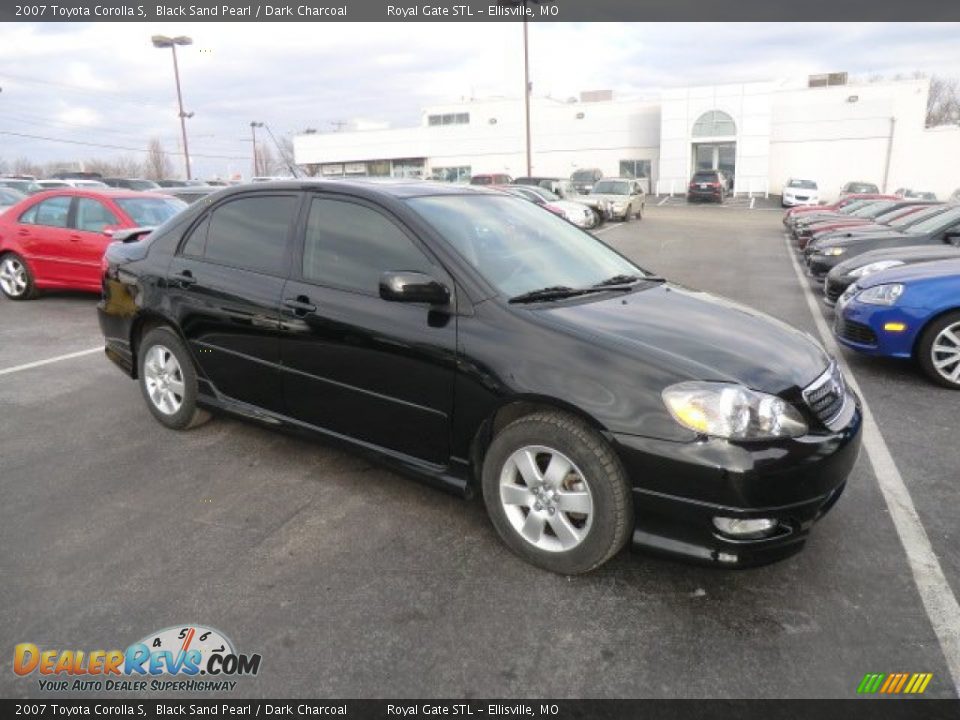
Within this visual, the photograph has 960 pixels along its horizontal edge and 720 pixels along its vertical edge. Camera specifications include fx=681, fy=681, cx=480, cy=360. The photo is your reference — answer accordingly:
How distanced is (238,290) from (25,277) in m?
7.45

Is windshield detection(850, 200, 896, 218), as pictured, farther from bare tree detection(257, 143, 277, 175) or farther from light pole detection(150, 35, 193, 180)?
bare tree detection(257, 143, 277, 175)

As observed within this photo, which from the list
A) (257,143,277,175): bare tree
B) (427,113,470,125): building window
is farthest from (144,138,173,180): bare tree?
(427,113,470,125): building window

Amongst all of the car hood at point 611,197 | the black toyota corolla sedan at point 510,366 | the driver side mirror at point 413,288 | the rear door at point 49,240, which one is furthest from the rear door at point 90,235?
the car hood at point 611,197

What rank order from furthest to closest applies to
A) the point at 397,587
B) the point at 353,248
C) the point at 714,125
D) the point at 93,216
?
the point at 714,125 < the point at 93,216 < the point at 353,248 < the point at 397,587

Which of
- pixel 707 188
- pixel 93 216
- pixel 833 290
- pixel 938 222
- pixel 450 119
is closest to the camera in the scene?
pixel 833 290

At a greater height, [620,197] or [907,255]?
[620,197]

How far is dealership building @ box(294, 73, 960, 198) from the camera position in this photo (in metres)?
42.2

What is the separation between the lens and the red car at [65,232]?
897 centimetres

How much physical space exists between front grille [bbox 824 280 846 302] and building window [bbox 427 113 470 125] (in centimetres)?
5080

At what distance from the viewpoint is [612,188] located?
89.5 feet

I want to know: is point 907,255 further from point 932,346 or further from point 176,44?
point 176,44

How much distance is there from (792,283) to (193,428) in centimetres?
1046

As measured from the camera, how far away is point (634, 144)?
163 feet

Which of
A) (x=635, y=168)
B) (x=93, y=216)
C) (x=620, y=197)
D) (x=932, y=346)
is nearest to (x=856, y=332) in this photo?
(x=932, y=346)
